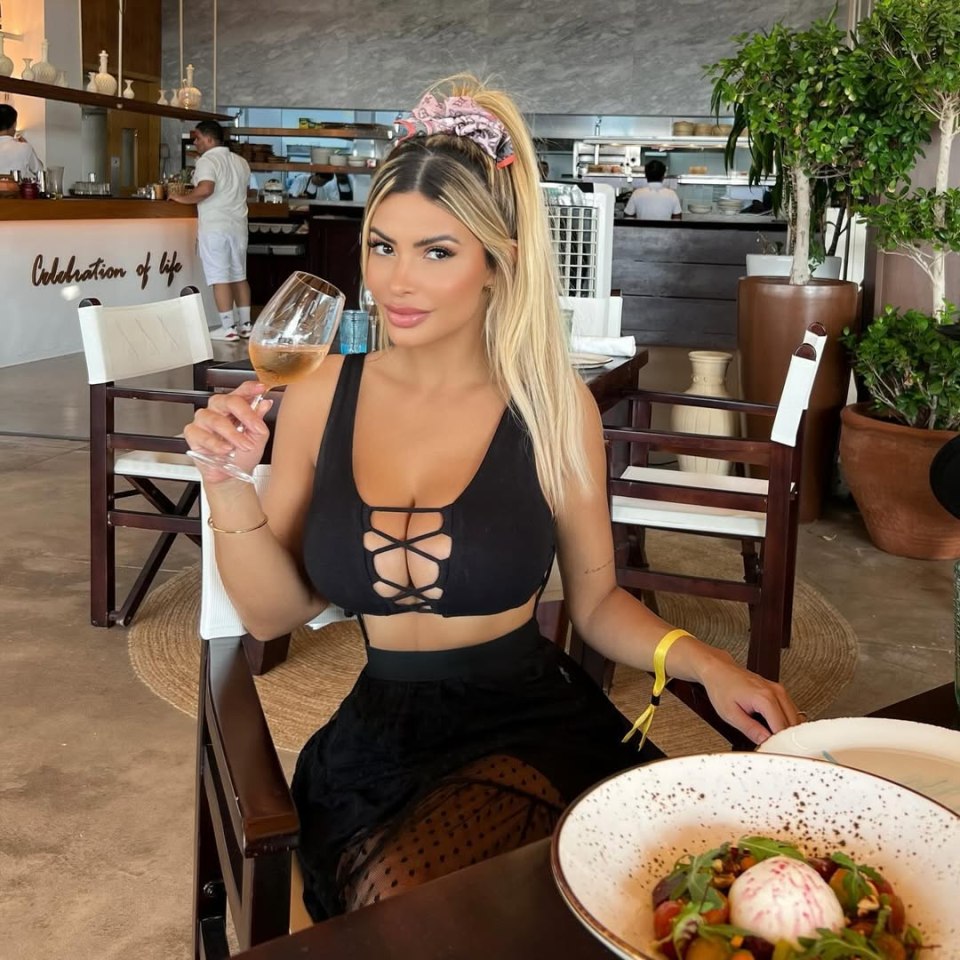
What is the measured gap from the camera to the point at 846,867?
33.0 inches

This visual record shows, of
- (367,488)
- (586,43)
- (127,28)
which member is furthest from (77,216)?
(367,488)

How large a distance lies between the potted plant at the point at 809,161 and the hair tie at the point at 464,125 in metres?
3.23

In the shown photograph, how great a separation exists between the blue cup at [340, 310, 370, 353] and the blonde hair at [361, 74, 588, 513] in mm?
1394

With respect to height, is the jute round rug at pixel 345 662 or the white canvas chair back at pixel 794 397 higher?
the white canvas chair back at pixel 794 397

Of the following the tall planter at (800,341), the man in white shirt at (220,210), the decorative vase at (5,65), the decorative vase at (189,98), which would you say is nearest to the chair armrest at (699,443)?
the tall planter at (800,341)

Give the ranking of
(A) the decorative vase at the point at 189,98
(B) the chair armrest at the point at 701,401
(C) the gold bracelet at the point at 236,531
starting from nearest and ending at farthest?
(C) the gold bracelet at the point at 236,531
(B) the chair armrest at the point at 701,401
(A) the decorative vase at the point at 189,98

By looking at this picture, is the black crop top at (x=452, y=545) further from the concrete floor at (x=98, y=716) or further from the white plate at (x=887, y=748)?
the concrete floor at (x=98, y=716)

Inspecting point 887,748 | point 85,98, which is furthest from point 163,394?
point 85,98

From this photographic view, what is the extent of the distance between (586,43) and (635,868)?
1229 cm

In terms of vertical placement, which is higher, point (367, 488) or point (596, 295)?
point (596, 295)

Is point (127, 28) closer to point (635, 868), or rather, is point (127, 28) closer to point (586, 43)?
point (586, 43)

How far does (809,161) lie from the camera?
4.68 m

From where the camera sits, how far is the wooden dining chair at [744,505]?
2.93m

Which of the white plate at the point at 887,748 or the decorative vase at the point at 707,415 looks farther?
the decorative vase at the point at 707,415
